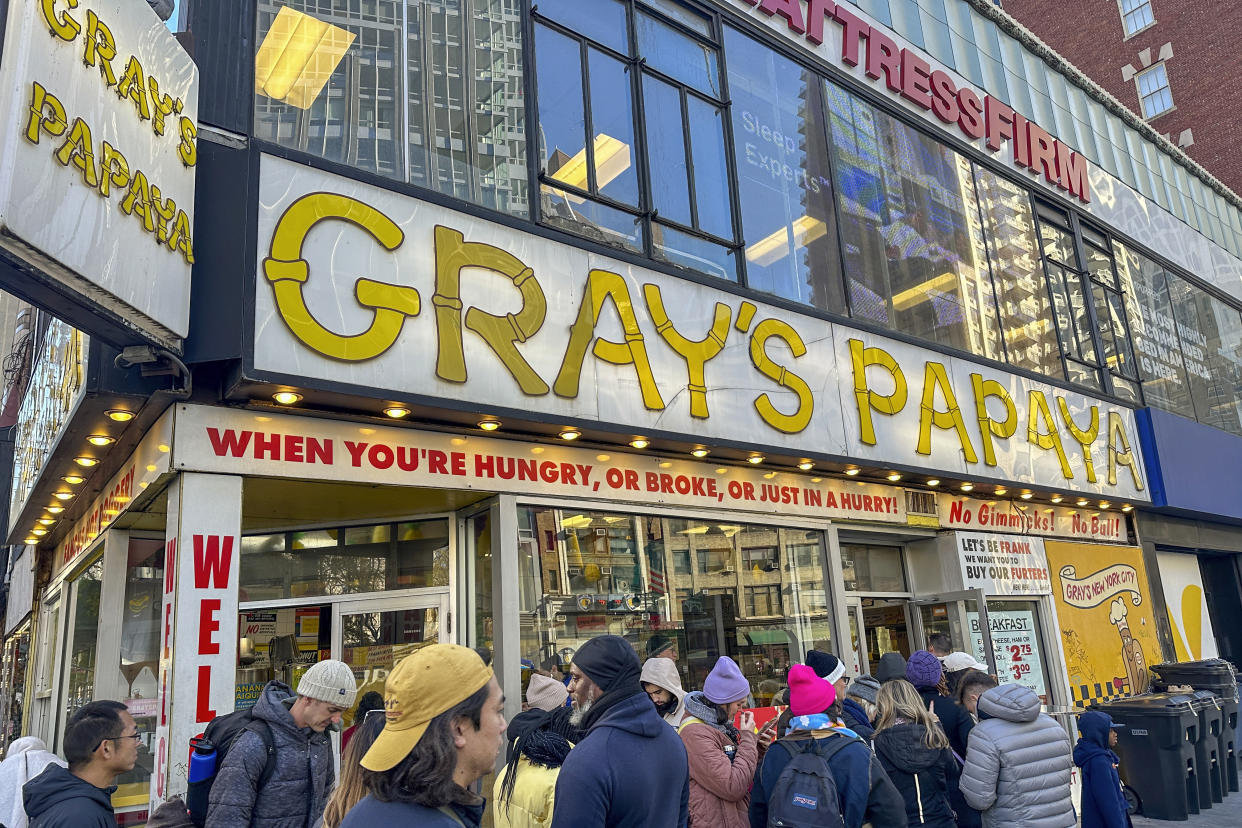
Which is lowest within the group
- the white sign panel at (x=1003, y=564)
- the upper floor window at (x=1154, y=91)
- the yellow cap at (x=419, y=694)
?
the yellow cap at (x=419, y=694)

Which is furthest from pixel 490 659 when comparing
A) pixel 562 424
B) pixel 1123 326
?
pixel 1123 326

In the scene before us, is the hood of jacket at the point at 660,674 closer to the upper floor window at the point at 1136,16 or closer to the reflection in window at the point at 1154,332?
the reflection in window at the point at 1154,332

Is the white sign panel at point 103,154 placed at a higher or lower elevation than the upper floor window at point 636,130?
lower

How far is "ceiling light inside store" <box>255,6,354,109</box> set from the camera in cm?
698

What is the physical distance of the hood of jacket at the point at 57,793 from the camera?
354 cm

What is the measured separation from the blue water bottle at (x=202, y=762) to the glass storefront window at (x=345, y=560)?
13.5ft

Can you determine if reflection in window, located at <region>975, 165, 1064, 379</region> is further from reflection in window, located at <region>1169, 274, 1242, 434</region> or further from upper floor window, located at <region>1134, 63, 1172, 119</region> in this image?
upper floor window, located at <region>1134, 63, 1172, 119</region>

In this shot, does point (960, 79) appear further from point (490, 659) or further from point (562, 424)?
point (490, 659)

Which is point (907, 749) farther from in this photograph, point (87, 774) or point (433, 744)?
point (87, 774)

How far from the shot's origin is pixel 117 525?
27.5ft

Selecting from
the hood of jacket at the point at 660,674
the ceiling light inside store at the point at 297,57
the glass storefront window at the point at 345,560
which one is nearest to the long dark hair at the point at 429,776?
the hood of jacket at the point at 660,674

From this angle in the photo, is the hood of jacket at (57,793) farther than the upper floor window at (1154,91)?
No

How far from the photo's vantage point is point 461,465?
7438mm

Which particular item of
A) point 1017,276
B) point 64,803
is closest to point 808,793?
point 64,803
